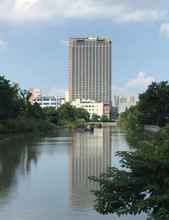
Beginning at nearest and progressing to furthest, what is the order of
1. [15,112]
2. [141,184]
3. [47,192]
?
[141,184] < [47,192] < [15,112]

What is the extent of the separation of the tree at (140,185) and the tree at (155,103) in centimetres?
6894

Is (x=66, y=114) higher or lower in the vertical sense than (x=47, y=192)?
higher

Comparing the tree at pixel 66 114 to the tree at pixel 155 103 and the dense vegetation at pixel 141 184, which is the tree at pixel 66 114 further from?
the dense vegetation at pixel 141 184

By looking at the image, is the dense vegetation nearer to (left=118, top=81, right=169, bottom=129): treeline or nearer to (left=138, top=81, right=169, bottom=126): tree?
(left=118, top=81, right=169, bottom=129): treeline

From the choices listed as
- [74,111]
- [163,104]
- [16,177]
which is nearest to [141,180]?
[16,177]

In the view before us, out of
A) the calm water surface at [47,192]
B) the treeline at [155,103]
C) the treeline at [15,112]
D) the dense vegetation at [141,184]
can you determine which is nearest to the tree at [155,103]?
the treeline at [155,103]

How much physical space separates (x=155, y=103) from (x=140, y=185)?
237 feet

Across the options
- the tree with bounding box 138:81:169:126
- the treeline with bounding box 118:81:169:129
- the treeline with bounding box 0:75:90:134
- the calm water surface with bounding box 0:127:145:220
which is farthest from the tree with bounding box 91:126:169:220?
the tree with bounding box 138:81:169:126

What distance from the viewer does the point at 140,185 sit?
6852mm

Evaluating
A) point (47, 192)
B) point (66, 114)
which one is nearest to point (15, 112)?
point (47, 192)

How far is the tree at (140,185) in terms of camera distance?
659cm

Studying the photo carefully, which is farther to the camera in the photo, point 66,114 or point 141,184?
point 66,114

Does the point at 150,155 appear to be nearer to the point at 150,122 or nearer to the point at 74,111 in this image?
the point at 150,122

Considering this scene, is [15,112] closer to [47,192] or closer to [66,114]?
[47,192]
